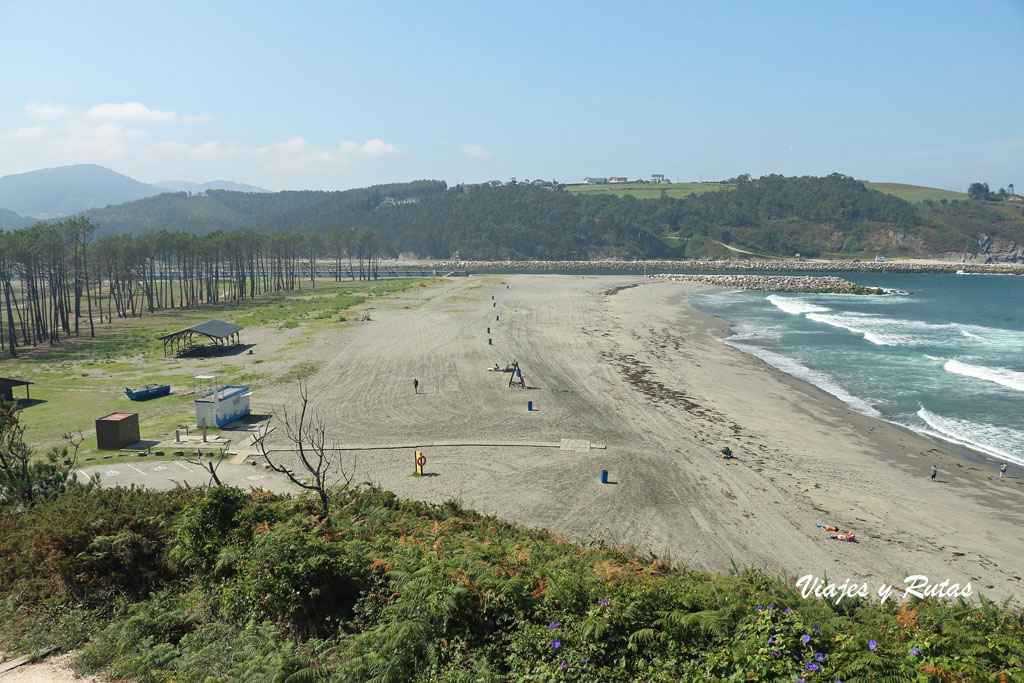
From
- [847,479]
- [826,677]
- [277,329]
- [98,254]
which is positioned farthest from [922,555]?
[98,254]

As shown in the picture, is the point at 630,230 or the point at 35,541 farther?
the point at 630,230

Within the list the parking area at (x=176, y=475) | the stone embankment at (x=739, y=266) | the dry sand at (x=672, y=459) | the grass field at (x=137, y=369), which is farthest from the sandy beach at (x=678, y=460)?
the stone embankment at (x=739, y=266)

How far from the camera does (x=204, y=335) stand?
49875 mm

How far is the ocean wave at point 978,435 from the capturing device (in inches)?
1100

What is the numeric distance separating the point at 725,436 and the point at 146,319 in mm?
73970

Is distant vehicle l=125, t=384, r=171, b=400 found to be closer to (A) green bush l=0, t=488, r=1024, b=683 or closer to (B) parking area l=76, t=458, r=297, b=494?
(B) parking area l=76, t=458, r=297, b=494

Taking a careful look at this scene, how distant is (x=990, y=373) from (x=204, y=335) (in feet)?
210

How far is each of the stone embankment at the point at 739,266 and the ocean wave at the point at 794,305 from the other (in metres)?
60.9

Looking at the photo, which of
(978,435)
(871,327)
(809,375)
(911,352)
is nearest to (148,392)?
(809,375)

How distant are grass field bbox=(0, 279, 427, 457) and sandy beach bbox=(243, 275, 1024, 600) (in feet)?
16.9

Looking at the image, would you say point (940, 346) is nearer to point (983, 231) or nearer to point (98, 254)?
point (98, 254)

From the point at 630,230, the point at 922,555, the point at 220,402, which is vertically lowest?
Answer: the point at 922,555

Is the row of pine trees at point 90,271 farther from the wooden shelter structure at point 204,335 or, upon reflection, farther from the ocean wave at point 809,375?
the ocean wave at point 809,375

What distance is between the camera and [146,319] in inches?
2886
